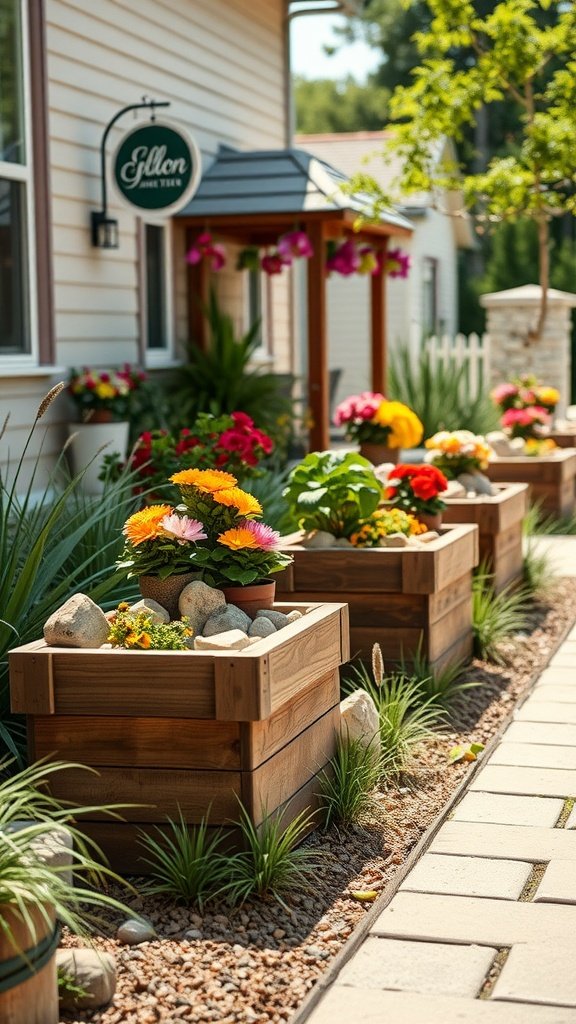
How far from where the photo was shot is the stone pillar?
1420cm

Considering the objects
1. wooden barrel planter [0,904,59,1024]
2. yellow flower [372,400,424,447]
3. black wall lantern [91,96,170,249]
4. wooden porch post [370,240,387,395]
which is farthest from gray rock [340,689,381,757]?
wooden porch post [370,240,387,395]

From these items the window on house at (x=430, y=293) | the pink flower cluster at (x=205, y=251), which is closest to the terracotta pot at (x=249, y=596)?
the pink flower cluster at (x=205, y=251)

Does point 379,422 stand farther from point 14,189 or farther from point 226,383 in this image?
point 14,189

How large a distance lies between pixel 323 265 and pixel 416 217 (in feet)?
38.1

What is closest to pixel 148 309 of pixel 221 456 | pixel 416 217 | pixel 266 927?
pixel 221 456

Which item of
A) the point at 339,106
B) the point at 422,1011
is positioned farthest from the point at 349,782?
the point at 339,106

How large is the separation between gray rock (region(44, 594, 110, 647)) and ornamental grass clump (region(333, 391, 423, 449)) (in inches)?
180

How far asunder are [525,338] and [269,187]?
5.23 m

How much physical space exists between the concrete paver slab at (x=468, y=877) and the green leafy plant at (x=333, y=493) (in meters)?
1.80

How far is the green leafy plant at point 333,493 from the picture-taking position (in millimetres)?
5277

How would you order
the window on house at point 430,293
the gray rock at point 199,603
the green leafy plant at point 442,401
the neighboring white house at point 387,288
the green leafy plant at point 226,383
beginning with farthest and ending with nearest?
the window on house at point 430,293 → the neighboring white house at point 387,288 → the green leafy plant at point 442,401 → the green leafy plant at point 226,383 → the gray rock at point 199,603

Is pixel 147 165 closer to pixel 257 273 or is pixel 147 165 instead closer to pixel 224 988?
A: pixel 257 273

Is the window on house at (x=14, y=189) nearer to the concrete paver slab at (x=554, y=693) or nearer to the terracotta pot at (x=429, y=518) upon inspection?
the terracotta pot at (x=429, y=518)

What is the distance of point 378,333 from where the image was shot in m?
11.5
